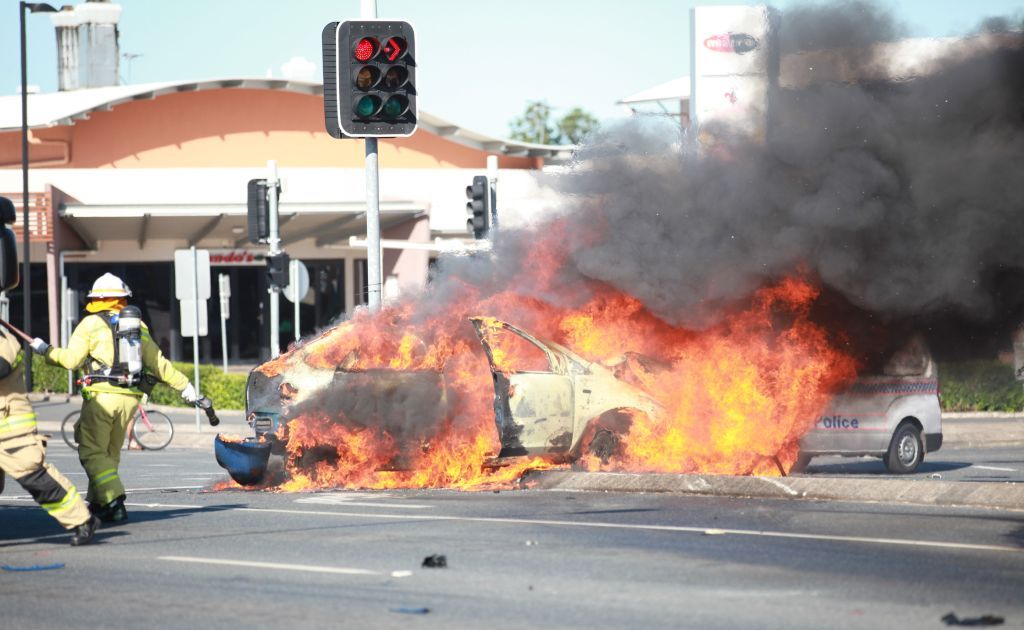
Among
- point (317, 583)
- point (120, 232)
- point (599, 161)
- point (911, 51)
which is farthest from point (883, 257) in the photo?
A: point (120, 232)

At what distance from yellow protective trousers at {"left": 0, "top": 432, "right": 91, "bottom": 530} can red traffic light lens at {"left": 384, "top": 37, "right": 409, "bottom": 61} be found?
6.34 meters

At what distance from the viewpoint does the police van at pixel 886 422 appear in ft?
48.9

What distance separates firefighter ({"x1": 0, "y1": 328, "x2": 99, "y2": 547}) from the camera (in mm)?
8977

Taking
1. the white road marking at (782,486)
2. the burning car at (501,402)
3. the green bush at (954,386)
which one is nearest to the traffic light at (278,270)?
the green bush at (954,386)

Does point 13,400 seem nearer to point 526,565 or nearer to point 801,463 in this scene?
point 526,565

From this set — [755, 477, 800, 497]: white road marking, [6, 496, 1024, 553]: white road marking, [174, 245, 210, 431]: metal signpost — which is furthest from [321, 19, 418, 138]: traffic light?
[174, 245, 210, 431]: metal signpost

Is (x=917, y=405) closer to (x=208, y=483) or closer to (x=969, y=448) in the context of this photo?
(x=969, y=448)

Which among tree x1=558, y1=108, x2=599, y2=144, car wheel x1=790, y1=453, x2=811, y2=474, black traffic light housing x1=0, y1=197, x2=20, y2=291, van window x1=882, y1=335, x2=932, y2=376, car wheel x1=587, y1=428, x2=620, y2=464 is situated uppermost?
tree x1=558, y1=108, x2=599, y2=144

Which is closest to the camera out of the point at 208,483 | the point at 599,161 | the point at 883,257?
the point at 883,257

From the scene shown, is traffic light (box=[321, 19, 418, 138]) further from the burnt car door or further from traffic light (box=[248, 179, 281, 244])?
traffic light (box=[248, 179, 281, 244])

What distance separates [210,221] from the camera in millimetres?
37781

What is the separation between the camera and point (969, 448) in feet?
65.5

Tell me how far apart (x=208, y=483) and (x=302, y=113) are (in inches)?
1231

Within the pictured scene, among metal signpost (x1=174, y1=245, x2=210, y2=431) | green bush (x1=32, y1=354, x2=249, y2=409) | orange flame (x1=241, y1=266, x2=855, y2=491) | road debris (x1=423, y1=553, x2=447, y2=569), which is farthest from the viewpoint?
green bush (x1=32, y1=354, x2=249, y2=409)
